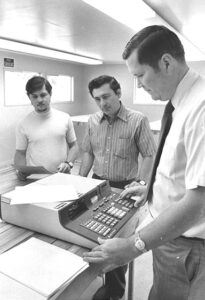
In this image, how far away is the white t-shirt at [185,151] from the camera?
74 cm

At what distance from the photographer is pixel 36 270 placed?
0.80 m

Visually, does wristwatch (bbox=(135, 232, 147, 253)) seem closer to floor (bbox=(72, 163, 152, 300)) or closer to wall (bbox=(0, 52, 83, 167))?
floor (bbox=(72, 163, 152, 300))

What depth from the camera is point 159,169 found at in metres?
0.94

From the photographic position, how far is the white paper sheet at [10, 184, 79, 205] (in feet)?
3.45

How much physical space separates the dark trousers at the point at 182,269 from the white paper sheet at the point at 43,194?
42 cm

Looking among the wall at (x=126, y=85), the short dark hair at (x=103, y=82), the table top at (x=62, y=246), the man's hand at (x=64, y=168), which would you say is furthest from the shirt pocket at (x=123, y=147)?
the wall at (x=126, y=85)

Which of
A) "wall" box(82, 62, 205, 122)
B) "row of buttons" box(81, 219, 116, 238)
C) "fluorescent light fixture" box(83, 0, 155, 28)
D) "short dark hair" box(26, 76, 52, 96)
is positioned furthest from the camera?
"wall" box(82, 62, 205, 122)

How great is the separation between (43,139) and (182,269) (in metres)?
1.68

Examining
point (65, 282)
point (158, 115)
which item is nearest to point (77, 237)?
point (65, 282)

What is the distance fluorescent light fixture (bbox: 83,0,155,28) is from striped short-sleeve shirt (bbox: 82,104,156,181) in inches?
26.1

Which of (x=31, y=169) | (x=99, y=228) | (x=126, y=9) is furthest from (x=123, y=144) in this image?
(x=99, y=228)

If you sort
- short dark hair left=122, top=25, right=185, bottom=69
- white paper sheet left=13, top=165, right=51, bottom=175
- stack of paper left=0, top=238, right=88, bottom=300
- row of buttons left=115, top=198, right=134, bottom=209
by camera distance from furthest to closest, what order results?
white paper sheet left=13, top=165, right=51, bottom=175 < row of buttons left=115, top=198, right=134, bottom=209 < short dark hair left=122, top=25, right=185, bottom=69 < stack of paper left=0, top=238, right=88, bottom=300

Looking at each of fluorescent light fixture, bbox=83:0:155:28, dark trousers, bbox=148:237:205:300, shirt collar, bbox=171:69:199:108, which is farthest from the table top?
fluorescent light fixture, bbox=83:0:155:28

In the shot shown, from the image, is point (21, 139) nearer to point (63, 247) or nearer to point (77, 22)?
point (77, 22)
